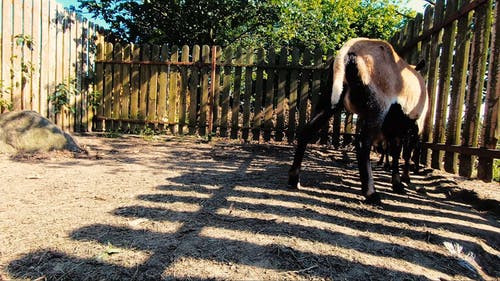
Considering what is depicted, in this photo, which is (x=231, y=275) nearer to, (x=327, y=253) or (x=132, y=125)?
(x=327, y=253)

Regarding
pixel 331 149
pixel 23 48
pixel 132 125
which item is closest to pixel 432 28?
pixel 331 149

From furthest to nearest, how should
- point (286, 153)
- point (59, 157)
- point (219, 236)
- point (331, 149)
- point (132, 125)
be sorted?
point (132, 125) → point (331, 149) → point (286, 153) → point (59, 157) → point (219, 236)

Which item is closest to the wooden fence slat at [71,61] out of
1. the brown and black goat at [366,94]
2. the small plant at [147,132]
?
the small plant at [147,132]

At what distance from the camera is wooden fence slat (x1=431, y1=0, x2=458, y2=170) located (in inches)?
159

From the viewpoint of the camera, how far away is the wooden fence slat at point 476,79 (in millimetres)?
3287

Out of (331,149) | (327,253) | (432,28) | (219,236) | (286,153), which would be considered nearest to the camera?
(327,253)

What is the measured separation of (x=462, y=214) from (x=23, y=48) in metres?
6.22

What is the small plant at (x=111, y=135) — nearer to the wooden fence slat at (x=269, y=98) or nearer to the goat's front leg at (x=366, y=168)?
the wooden fence slat at (x=269, y=98)

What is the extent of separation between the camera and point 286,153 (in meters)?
5.64

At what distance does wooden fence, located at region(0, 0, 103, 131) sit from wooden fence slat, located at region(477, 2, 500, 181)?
6.02m

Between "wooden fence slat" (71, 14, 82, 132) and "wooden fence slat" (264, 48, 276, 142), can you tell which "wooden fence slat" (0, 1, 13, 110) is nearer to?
"wooden fence slat" (71, 14, 82, 132)

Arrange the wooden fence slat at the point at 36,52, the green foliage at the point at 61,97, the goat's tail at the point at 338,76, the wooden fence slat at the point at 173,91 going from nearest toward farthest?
1. the goat's tail at the point at 338,76
2. the wooden fence slat at the point at 36,52
3. the green foliage at the point at 61,97
4. the wooden fence slat at the point at 173,91

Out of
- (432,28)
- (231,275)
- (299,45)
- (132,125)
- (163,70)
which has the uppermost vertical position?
(299,45)

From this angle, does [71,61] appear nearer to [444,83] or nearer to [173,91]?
[173,91]
